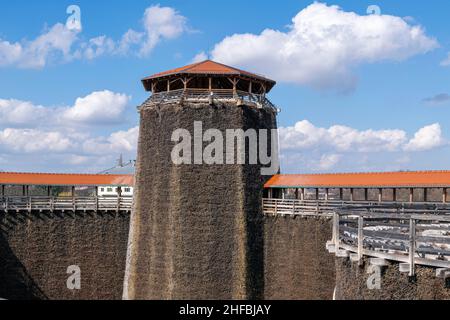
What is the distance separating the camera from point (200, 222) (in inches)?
1028

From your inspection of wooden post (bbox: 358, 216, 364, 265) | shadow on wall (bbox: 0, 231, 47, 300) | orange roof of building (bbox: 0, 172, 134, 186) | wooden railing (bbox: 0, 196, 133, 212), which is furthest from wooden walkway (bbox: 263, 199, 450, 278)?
shadow on wall (bbox: 0, 231, 47, 300)

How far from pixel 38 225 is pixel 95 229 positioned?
309 cm

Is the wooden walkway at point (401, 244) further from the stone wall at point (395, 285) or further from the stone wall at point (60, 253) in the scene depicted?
the stone wall at point (60, 253)

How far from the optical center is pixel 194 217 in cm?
2614

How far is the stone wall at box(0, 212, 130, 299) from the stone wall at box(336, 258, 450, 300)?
19.9 meters

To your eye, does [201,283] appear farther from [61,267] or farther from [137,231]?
[61,267]

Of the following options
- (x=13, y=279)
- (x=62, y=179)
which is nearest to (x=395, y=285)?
(x=13, y=279)

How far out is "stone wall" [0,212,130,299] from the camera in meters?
28.3

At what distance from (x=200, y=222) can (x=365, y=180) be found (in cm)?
845

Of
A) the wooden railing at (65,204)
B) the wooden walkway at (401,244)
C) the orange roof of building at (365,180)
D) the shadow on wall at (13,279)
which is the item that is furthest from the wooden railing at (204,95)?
the wooden walkway at (401,244)

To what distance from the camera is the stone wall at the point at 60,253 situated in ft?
93.0

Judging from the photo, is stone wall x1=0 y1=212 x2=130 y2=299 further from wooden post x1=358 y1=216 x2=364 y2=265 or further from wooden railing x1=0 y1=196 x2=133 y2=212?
wooden post x1=358 y1=216 x2=364 y2=265

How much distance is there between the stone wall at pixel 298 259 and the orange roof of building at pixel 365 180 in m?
2.19
